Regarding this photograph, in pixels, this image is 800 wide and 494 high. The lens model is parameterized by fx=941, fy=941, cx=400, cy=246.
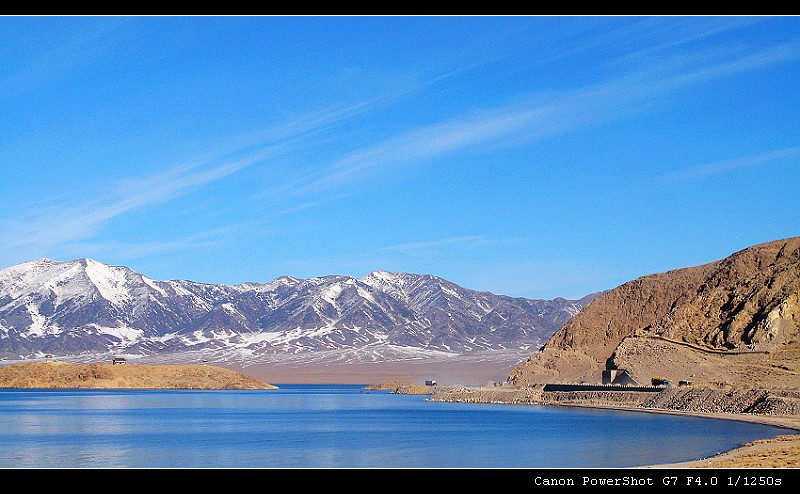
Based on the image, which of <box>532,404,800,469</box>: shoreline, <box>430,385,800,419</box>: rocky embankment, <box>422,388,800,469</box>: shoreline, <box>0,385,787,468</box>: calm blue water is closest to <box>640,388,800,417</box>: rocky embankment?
<box>430,385,800,419</box>: rocky embankment

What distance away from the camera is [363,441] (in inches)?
2347

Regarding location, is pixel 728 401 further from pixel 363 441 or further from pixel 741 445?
pixel 363 441

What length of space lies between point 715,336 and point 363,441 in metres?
66.5

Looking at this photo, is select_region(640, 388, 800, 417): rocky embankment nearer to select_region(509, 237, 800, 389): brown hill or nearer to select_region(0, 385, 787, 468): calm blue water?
select_region(509, 237, 800, 389): brown hill

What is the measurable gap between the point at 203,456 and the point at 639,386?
74.8m

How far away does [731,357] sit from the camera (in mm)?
105062

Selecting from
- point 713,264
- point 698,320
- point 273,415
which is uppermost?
point 713,264

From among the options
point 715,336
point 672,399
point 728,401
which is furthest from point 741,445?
point 715,336

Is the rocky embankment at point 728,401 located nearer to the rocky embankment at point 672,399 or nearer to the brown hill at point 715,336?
the rocky embankment at point 672,399

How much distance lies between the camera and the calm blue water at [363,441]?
46375 millimetres

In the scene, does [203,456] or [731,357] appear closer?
[203,456]
